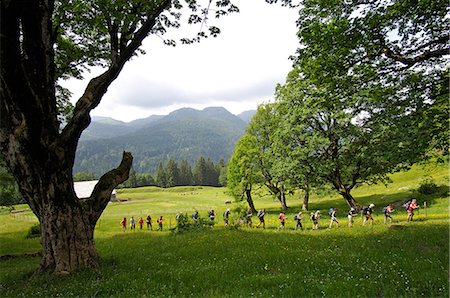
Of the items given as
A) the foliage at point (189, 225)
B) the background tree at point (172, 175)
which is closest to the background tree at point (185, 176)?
the background tree at point (172, 175)

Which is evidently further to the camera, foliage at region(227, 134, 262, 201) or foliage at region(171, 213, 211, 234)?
foliage at region(227, 134, 262, 201)

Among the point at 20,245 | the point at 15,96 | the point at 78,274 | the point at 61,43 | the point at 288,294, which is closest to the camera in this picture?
the point at 288,294

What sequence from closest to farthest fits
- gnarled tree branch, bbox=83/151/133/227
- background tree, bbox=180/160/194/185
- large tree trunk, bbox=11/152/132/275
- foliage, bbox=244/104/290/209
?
large tree trunk, bbox=11/152/132/275, gnarled tree branch, bbox=83/151/133/227, foliage, bbox=244/104/290/209, background tree, bbox=180/160/194/185

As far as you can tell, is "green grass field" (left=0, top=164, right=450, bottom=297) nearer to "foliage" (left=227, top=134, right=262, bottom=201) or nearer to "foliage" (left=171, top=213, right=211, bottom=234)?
"foliage" (left=171, top=213, right=211, bottom=234)

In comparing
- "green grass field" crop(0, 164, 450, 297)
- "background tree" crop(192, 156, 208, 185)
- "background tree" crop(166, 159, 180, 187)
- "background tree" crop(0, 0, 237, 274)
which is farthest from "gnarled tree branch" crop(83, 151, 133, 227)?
"background tree" crop(192, 156, 208, 185)

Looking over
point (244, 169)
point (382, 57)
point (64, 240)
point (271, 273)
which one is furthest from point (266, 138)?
point (64, 240)

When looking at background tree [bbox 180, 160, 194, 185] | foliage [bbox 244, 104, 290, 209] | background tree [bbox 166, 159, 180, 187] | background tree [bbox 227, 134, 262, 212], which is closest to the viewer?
foliage [bbox 244, 104, 290, 209]

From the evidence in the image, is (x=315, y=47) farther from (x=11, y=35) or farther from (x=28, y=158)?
(x=28, y=158)

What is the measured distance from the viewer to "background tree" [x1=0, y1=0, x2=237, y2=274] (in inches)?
393

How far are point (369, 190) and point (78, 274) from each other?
58.2m

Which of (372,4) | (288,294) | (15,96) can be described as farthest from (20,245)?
(372,4)

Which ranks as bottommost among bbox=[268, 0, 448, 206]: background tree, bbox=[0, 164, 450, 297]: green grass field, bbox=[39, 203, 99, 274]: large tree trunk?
bbox=[0, 164, 450, 297]: green grass field

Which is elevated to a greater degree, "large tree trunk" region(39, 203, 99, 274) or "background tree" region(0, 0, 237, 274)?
"background tree" region(0, 0, 237, 274)

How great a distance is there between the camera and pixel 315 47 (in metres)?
12.1
